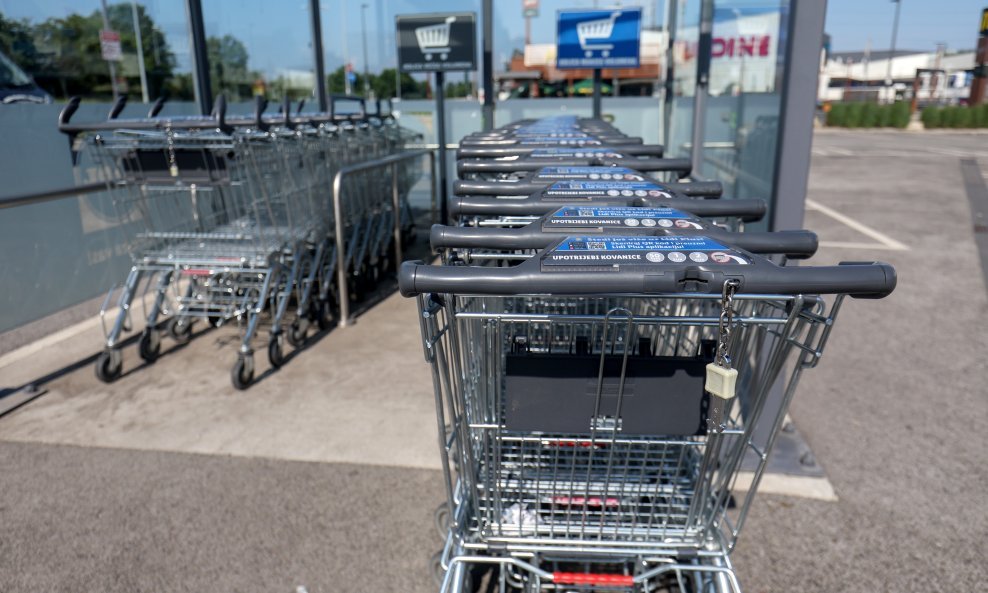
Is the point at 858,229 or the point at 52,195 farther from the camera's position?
the point at 858,229

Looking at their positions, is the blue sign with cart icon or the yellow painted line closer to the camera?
the yellow painted line

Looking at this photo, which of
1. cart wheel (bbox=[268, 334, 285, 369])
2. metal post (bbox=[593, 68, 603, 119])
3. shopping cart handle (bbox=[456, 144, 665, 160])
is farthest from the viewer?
metal post (bbox=[593, 68, 603, 119])

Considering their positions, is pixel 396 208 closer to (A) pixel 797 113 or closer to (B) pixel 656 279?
(A) pixel 797 113

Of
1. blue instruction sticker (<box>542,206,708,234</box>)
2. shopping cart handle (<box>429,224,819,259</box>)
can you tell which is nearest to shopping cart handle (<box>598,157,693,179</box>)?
blue instruction sticker (<box>542,206,708,234</box>)

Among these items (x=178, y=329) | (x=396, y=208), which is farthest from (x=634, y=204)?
(x=396, y=208)

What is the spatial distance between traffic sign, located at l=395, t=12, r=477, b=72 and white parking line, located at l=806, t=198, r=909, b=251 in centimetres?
480

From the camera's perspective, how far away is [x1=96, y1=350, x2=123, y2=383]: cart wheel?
162 inches

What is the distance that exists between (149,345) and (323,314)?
1.19 meters

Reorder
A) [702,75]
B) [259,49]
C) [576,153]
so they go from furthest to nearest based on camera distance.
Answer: [259,49] → [702,75] → [576,153]

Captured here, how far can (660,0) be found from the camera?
298 inches

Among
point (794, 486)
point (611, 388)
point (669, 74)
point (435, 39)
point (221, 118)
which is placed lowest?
point (794, 486)

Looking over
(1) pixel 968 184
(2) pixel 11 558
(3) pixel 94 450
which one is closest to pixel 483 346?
(2) pixel 11 558

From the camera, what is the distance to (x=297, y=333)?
471 cm

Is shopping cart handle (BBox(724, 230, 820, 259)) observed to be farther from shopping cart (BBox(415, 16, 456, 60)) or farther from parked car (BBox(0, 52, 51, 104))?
shopping cart (BBox(415, 16, 456, 60))
